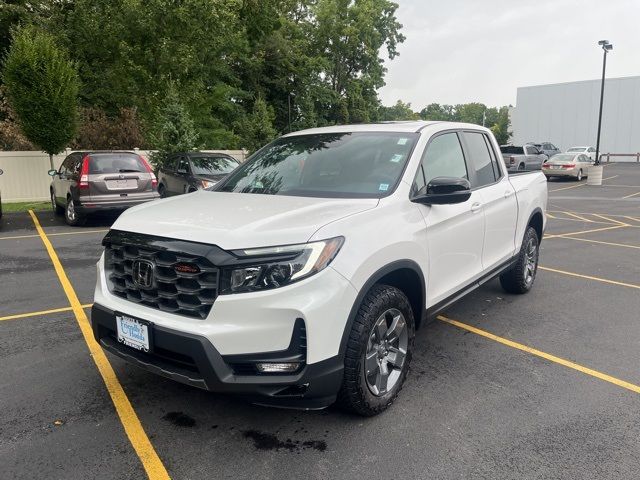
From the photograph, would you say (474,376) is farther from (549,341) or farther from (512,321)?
(512,321)

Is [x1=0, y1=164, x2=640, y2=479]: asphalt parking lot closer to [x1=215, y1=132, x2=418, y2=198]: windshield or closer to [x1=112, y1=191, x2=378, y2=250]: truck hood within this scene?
[x1=112, y1=191, x2=378, y2=250]: truck hood

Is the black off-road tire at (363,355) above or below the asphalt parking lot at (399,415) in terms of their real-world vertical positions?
above

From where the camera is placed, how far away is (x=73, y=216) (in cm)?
1134

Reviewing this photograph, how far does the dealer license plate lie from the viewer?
9.59ft

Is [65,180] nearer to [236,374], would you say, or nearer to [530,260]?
[530,260]

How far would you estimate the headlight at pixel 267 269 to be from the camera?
8.84 feet

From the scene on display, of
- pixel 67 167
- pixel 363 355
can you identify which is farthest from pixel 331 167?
pixel 67 167

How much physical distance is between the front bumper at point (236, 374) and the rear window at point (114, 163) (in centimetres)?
904

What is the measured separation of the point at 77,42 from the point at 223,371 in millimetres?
25340

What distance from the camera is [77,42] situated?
2350 cm

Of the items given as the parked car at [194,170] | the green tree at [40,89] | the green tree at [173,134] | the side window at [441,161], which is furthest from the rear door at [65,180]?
the side window at [441,161]

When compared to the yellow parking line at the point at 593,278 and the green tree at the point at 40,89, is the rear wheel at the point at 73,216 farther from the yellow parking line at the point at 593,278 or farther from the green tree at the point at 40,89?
the yellow parking line at the point at 593,278

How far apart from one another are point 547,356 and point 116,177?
9.42 metres

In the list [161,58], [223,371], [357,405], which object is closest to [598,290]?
[357,405]
